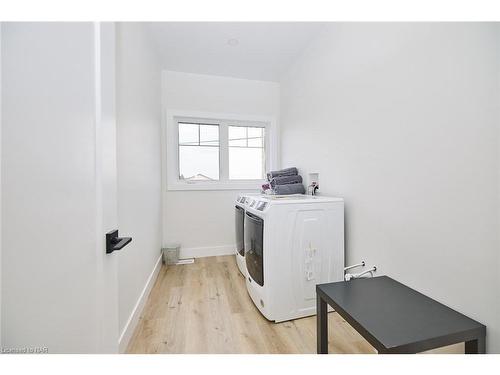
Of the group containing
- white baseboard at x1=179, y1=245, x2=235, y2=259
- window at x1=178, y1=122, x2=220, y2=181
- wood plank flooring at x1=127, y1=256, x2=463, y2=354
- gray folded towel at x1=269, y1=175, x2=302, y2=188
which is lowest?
wood plank flooring at x1=127, y1=256, x2=463, y2=354

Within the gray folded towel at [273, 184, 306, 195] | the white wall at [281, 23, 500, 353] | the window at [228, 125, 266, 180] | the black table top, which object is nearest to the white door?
the black table top

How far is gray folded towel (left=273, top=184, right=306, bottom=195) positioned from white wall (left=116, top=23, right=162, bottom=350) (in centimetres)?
126

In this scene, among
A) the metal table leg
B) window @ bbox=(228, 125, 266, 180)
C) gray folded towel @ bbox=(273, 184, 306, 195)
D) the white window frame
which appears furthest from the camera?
window @ bbox=(228, 125, 266, 180)

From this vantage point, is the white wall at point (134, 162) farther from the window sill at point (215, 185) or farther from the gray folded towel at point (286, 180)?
the gray folded towel at point (286, 180)

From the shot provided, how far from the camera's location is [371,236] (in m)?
1.46

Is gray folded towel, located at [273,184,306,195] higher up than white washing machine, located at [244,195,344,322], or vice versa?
gray folded towel, located at [273,184,306,195]

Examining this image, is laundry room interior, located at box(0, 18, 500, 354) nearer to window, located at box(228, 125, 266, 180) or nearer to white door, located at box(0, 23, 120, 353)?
white door, located at box(0, 23, 120, 353)

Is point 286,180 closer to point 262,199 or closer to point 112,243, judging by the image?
point 262,199

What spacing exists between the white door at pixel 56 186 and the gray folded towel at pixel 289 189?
168 cm

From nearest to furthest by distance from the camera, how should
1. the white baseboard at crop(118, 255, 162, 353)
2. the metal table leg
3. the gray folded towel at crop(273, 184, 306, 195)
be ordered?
the metal table leg < the white baseboard at crop(118, 255, 162, 353) < the gray folded towel at crop(273, 184, 306, 195)

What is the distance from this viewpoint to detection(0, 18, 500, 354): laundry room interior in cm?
49

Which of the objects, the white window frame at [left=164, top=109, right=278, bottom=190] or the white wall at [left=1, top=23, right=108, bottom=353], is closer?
the white wall at [left=1, top=23, right=108, bottom=353]

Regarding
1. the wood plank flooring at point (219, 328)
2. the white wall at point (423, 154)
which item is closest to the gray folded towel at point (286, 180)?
the white wall at point (423, 154)

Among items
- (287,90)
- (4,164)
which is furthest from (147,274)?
(287,90)
